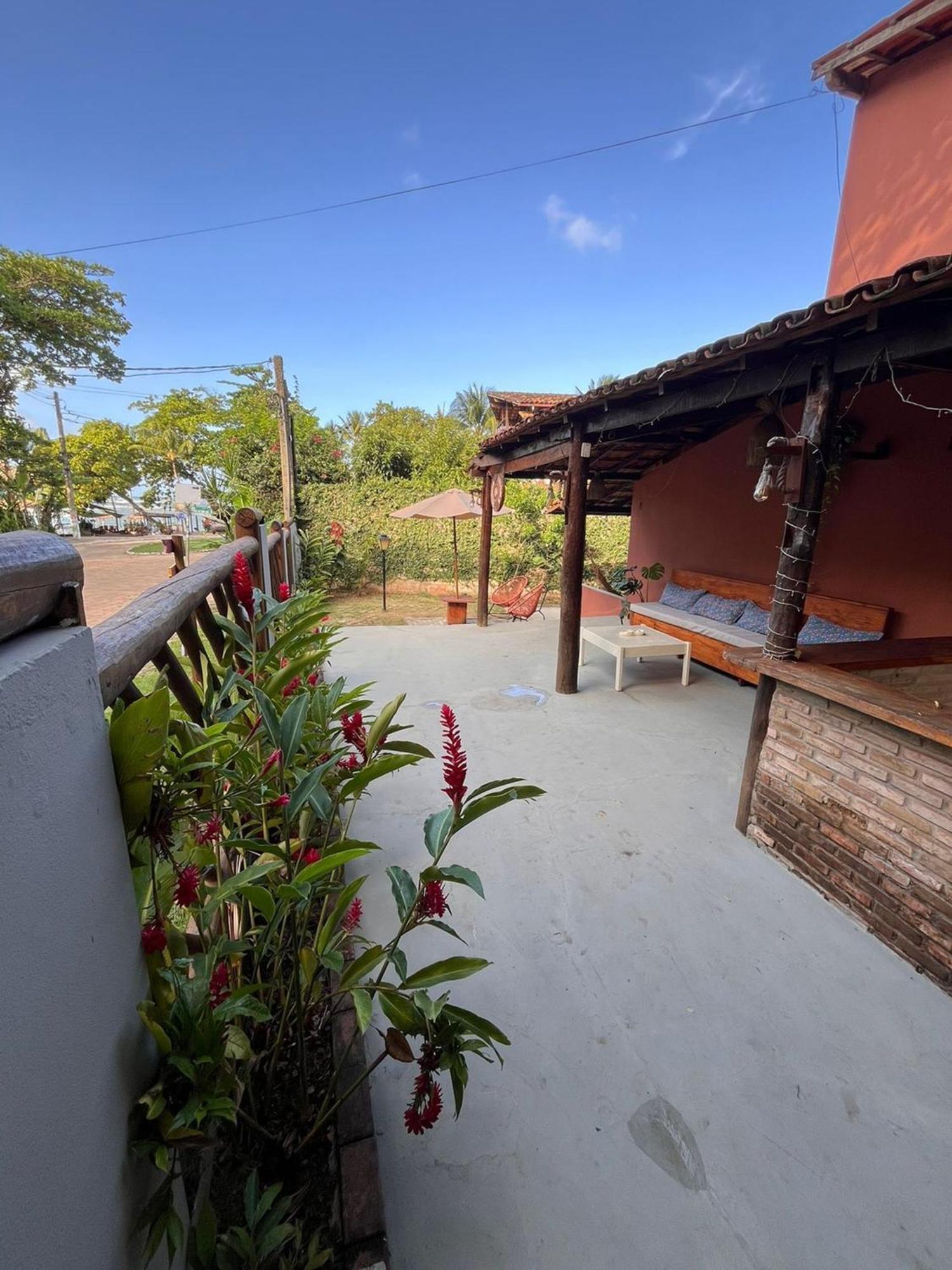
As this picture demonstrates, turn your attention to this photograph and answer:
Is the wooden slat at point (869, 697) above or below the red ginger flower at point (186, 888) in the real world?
below

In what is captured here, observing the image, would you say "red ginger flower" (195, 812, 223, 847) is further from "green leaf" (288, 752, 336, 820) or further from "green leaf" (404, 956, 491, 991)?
"green leaf" (404, 956, 491, 991)

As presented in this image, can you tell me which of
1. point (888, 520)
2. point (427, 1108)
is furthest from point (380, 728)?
point (888, 520)

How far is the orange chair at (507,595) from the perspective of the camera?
838 cm

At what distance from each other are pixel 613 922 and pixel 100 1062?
189 centimetres

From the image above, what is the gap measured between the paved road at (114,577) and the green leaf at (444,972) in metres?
3.83

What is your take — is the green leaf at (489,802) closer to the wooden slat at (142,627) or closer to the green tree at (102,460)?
the wooden slat at (142,627)

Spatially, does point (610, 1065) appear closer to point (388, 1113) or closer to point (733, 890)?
point (388, 1113)

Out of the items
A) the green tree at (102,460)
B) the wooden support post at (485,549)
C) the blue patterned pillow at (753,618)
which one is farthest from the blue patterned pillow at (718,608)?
the green tree at (102,460)

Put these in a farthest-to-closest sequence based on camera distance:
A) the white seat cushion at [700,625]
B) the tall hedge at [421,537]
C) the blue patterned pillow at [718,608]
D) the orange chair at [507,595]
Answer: the tall hedge at [421,537], the orange chair at [507,595], the blue patterned pillow at [718,608], the white seat cushion at [700,625]

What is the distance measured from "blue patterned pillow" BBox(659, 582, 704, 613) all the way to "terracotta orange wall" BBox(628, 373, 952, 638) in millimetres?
564

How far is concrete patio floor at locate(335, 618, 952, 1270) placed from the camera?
1192mm

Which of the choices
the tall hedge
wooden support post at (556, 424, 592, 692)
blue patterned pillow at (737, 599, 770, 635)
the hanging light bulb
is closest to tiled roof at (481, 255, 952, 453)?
the hanging light bulb

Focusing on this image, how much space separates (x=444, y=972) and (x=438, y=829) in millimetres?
265

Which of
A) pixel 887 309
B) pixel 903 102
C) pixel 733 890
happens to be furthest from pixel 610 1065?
pixel 903 102
